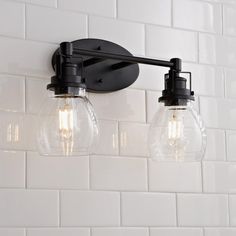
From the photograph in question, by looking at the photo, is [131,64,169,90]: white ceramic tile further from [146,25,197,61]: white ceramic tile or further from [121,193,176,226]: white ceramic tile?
[121,193,176,226]: white ceramic tile

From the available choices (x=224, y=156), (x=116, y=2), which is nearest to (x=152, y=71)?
(x=116, y=2)

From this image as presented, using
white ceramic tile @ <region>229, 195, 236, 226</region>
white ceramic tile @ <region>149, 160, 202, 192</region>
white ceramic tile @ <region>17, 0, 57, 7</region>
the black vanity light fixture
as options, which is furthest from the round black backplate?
white ceramic tile @ <region>229, 195, 236, 226</region>

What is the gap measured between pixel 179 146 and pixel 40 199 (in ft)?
1.05

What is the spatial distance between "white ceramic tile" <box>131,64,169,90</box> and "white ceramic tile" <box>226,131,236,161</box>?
24 cm

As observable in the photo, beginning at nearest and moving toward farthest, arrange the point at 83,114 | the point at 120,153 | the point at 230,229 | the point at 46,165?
the point at 83,114, the point at 46,165, the point at 120,153, the point at 230,229

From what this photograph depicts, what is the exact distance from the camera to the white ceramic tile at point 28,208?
129 centimetres

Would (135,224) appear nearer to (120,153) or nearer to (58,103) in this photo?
(120,153)

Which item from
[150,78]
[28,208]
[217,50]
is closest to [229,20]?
[217,50]

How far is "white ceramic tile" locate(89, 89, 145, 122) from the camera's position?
144cm

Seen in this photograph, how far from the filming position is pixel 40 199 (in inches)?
52.5

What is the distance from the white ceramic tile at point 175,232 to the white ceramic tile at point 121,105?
267mm

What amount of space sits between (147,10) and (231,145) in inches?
16.4

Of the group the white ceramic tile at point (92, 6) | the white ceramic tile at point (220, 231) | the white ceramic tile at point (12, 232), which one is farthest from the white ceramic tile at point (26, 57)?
the white ceramic tile at point (220, 231)

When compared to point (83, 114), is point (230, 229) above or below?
below
